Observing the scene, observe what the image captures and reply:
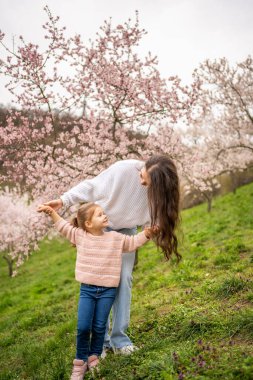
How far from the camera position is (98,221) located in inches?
133

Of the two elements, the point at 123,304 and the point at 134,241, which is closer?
the point at 134,241

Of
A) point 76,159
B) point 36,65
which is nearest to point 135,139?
point 76,159

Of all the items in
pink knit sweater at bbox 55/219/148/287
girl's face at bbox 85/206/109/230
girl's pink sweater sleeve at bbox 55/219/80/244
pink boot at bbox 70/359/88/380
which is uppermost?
girl's face at bbox 85/206/109/230

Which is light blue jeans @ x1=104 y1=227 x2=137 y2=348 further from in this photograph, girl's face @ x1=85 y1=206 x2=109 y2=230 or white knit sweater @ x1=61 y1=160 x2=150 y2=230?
girl's face @ x1=85 y1=206 x2=109 y2=230

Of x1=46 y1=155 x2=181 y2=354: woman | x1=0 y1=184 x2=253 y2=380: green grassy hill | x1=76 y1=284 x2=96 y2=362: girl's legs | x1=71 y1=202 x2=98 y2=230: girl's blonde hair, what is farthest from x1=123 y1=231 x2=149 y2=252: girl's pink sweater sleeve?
x1=0 y1=184 x2=253 y2=380: green grassy hill

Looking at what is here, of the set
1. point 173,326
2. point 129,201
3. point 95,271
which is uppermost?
point 129,201

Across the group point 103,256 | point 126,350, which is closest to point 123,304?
point 126,350

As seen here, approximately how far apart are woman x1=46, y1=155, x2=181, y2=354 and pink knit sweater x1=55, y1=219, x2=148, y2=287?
17 cm

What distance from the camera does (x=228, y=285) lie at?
4.63 metres

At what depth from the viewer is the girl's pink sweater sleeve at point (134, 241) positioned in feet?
11.0

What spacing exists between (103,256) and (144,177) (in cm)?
87

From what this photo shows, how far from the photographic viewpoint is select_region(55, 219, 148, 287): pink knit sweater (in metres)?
3.38

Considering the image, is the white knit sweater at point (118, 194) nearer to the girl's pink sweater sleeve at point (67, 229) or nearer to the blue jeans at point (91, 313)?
the girl's pink sweater sleeve at point (67, 229)

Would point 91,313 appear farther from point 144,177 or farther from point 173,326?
point 144,177
